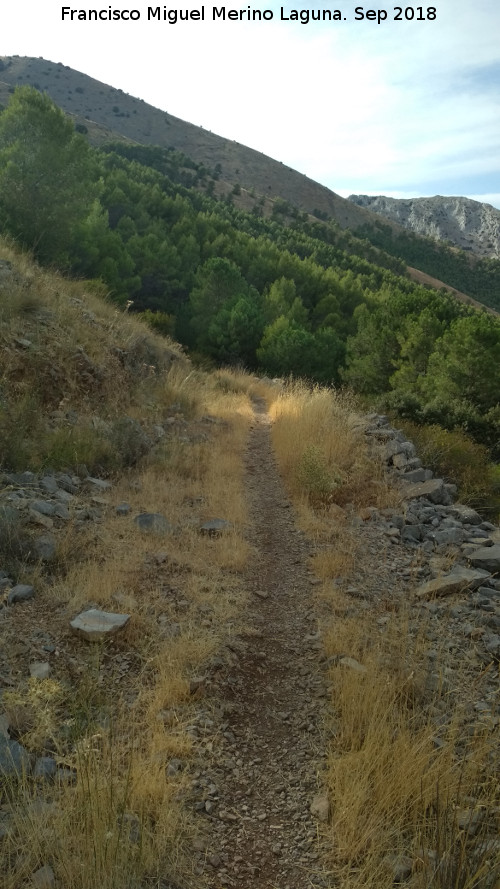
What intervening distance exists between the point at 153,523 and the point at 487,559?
331 cm

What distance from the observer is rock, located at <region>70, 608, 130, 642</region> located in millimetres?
3610

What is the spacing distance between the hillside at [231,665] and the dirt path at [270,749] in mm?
13

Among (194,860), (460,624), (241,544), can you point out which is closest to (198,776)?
(194,860)

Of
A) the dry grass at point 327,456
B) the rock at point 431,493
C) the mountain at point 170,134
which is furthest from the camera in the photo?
the mountain at point 170,134

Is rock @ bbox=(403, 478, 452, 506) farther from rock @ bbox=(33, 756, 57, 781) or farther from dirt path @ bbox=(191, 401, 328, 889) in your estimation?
rock @ bbox=(33, 756, 57, 781)

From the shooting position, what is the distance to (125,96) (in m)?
110

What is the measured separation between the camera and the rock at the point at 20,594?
397 centimetres

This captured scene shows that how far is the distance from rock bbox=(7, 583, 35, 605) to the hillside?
0.05ft

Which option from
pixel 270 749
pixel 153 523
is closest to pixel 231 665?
pixel 270 749

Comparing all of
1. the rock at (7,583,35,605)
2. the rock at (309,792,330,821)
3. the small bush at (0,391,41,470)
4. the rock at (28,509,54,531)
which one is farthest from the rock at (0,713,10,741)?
the small bush at (0,391,41,470)

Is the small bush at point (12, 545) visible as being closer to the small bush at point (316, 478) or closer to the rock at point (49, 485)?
the rock at point (49, 485)

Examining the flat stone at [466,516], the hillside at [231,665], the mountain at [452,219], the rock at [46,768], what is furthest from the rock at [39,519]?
the mountain at [452,219]

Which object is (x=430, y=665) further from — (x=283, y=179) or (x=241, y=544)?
(x=283, y=179)

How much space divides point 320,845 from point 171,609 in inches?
82.5
